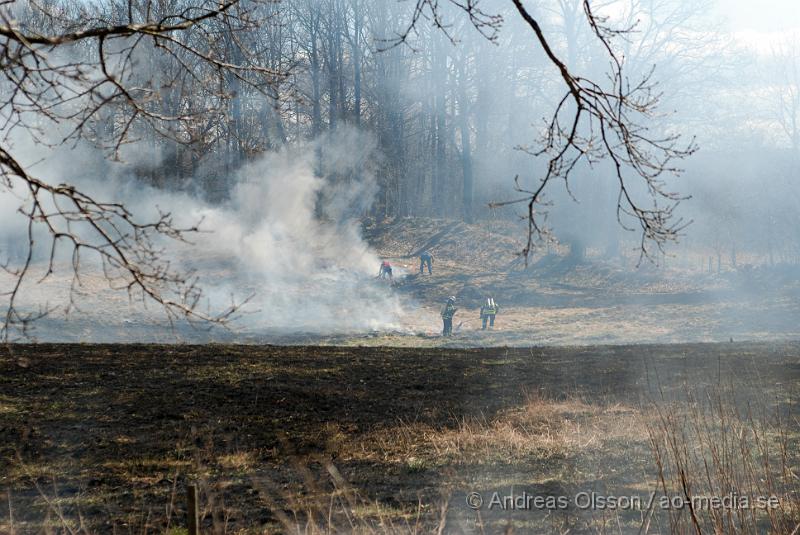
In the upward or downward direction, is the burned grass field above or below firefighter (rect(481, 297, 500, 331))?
below

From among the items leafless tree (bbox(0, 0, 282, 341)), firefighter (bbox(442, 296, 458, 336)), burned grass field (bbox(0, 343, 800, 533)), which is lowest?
burned grass field (bbox(0, 343, 800, 533))

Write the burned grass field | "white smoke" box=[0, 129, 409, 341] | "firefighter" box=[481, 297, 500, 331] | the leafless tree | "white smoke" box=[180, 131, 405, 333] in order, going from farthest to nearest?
"white smoke" box=[180, 131, 405, 333], "white smoke" box=[0, 129, 409, 341], "firefighter" box=[481, 297, 500, 331], the burned grass field, the leafless tree

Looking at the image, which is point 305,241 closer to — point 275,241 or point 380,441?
point 275,241

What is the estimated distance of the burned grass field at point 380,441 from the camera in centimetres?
500

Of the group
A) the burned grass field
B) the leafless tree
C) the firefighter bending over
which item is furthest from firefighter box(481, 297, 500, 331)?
the leafless tree

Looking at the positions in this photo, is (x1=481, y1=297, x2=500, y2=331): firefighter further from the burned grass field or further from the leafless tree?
the leafless tree

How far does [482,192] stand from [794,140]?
1536 cm

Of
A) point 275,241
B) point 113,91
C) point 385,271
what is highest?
point 275,241

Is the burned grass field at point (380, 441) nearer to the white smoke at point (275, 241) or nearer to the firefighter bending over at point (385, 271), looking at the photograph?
the white smoke at point (275, 241)

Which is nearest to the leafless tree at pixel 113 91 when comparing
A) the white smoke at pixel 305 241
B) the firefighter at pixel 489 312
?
the white smoke at pixel 305 241

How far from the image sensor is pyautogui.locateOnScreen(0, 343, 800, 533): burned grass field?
5.00 metres

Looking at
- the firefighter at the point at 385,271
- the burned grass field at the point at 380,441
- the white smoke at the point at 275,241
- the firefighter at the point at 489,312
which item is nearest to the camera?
the burned grass field at the point at 380,441

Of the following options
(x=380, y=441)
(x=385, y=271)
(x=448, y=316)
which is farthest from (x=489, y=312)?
(x=380, y=441)

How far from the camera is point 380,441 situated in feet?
23.6
